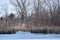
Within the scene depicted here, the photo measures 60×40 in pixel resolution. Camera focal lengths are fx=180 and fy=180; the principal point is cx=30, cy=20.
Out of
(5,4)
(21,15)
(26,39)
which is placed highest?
(5,4)

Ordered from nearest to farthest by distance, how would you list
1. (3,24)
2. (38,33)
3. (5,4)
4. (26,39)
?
(26,39) < (38,33) < (3,24) < (5,4)

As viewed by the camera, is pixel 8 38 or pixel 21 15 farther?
pixel 21 15

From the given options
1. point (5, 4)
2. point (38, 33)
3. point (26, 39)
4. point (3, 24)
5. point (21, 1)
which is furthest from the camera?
point (21, 1)

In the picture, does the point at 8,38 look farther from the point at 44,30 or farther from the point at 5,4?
the point at 5,4

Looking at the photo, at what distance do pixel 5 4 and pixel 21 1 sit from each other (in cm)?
75

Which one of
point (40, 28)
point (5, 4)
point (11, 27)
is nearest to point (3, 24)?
point (11, 27)

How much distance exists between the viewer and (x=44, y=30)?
507 cm

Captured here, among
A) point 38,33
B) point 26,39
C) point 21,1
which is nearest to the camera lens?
point 26,39

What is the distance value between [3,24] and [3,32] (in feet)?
1.30

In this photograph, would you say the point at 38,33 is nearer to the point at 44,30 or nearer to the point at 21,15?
the point at 44,30

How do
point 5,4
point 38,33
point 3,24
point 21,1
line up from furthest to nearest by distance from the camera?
1. point 21,1
2. point 5,4
3. point 3,24
4. point 38,33

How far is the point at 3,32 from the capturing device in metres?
5.09

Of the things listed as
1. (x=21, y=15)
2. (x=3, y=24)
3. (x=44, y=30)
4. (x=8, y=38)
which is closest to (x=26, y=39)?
(x=8, y=38)

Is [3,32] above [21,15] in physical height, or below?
below
